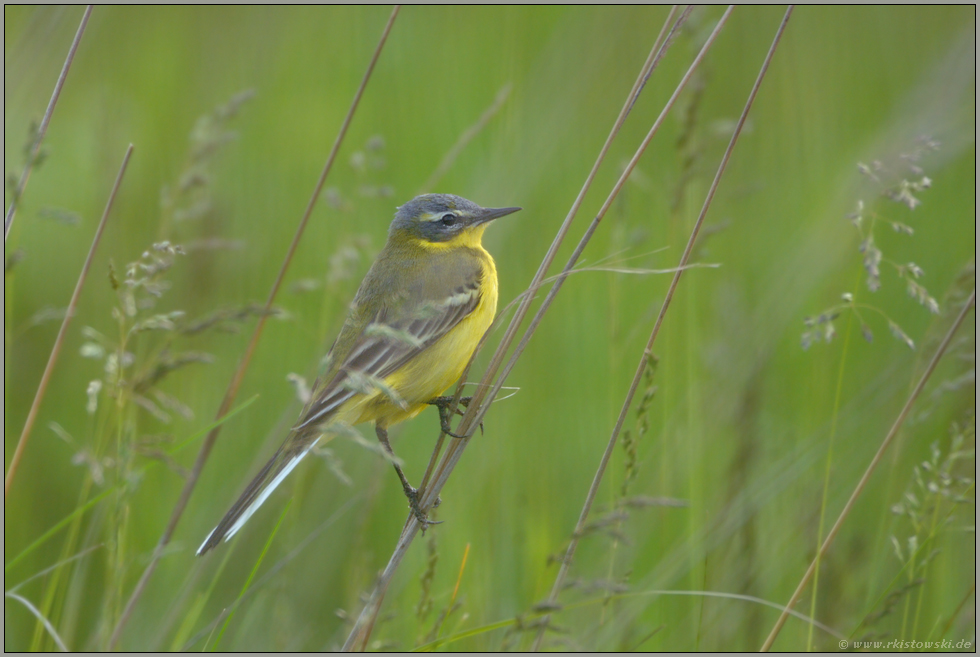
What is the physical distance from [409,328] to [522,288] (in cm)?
102

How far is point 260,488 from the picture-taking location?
287cm

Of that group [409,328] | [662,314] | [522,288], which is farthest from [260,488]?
[522,288]

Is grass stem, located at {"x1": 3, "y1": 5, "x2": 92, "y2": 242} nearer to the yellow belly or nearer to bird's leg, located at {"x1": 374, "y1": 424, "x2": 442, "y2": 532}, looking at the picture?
bird's leg, located at {"x1": 374, "y1": 424, "x2": 442, "y2": 532}

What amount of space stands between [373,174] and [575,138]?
149cm

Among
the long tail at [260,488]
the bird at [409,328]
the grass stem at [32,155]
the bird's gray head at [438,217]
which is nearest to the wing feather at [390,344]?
the bird at [409,328]

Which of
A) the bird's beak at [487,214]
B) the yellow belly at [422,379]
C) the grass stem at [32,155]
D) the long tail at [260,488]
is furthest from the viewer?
the bird's beak at [487,214]

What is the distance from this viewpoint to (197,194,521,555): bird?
3.21 metres

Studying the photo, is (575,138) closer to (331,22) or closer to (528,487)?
(331,22)

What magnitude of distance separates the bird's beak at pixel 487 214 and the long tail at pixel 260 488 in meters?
1.65

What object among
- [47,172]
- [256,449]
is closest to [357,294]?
[256,449]

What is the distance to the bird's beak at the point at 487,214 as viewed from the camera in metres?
4.15

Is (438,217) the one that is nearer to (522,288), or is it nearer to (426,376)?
(522,288)

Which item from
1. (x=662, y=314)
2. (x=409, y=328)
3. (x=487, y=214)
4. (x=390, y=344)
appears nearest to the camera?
(x=662, y=314)

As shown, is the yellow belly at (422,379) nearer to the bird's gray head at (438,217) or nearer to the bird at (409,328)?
the bird at (409,328)
